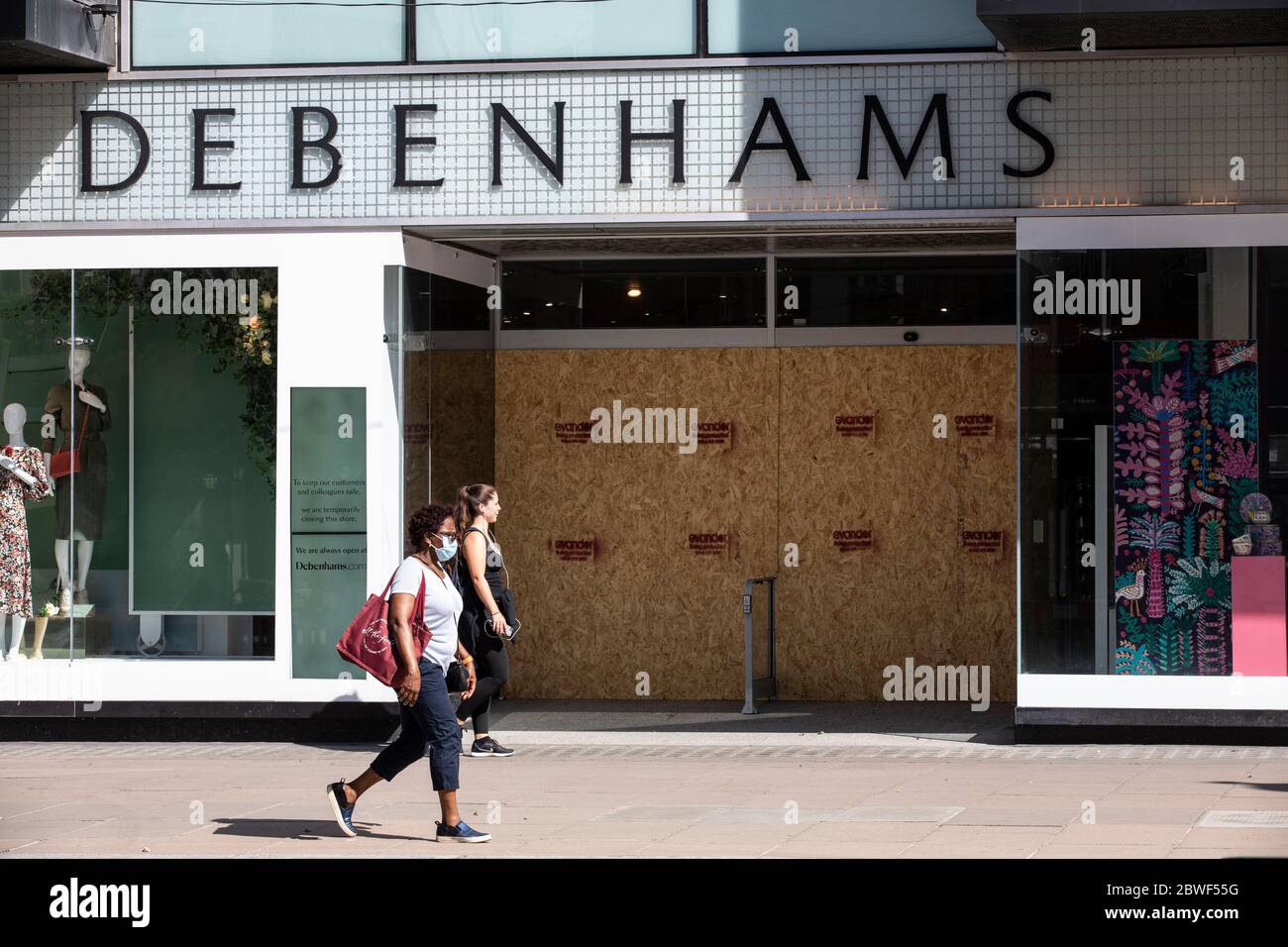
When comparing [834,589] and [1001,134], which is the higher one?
[1001,134]

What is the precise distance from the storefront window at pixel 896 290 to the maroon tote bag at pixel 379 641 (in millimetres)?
6491

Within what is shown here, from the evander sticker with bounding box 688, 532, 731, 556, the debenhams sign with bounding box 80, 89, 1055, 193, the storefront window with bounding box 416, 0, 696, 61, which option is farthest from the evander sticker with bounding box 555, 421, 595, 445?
the storefront window with bounding box 416, 0, 696, 61

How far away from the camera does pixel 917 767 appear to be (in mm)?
11648

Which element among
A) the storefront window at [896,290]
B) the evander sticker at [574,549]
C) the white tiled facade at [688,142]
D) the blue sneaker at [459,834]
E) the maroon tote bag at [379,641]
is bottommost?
the blue sneaker at [459,834]

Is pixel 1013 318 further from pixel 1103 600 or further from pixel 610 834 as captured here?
pixel 610 834

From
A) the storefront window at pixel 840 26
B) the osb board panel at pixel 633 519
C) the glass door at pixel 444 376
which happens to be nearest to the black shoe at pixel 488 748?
the glass door at pixel 444 376

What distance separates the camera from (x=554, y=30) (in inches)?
506

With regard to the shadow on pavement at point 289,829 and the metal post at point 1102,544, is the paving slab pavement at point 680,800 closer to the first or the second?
the shadow on pavement at point 289,829

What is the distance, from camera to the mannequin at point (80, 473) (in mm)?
13594

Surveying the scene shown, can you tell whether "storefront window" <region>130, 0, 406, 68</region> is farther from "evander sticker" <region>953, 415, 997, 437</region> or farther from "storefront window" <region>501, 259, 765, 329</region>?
"evander sticker" <region>953, 415, 997, 437</region>

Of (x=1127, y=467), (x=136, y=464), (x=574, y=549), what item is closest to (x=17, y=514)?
(x=136, y=464)

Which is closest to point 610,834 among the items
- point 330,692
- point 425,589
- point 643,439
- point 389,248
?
point 425,589

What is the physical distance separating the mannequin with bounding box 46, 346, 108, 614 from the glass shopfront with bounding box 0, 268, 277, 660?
0.01m

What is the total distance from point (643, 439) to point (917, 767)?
14.4 feet
